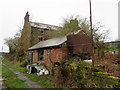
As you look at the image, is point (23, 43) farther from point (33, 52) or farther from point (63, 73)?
point (63, 73)

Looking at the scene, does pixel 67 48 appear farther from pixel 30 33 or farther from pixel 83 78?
pixel 30 33

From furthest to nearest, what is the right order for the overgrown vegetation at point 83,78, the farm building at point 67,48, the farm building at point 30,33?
the farm building at point 30,33 < the farm building at point 67,48 < the overgrown vegetation at point 83,78

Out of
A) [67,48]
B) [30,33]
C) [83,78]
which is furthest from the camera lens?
[30,33]

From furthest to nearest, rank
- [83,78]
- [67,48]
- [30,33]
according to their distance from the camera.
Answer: [30,33], [67,48], [83,78]

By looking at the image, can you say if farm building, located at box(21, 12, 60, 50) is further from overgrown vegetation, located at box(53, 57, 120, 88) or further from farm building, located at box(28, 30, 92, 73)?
Result: overgrown vegetation, located at box(53, 57, 120, 88)

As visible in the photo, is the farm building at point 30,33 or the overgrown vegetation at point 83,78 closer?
the overgrown vegetation at point 83,78

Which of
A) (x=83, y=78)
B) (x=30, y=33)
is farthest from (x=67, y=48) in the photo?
(x=30, y=33)

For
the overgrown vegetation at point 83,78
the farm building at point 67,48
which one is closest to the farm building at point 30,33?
the farm building at point 67,48

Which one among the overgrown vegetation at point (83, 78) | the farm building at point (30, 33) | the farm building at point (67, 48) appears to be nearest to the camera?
the overgrown vegetation at point (83, 78)

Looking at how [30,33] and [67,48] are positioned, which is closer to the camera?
[67,48]

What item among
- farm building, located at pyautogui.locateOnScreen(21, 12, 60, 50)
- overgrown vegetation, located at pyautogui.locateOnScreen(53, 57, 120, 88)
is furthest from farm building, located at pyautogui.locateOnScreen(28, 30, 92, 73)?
farm building, located at pyautogui.locateOnScreen(21, 12, 60, 50)

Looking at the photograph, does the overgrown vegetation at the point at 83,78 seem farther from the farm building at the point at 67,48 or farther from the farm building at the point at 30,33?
the farm building at the point at 30,33

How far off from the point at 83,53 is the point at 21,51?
2014cm

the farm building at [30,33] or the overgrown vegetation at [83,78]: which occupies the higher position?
the farm building at [30,33]
